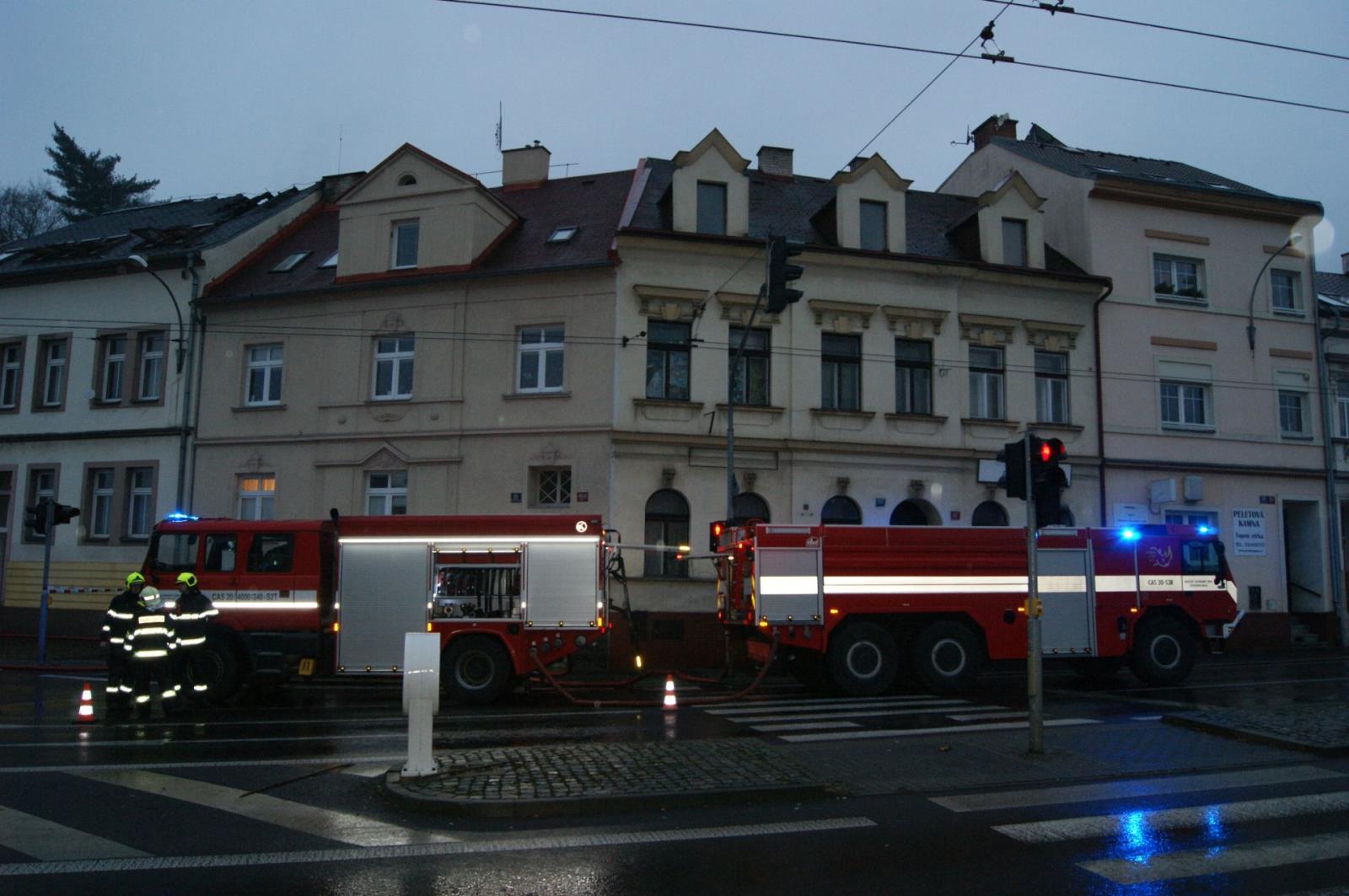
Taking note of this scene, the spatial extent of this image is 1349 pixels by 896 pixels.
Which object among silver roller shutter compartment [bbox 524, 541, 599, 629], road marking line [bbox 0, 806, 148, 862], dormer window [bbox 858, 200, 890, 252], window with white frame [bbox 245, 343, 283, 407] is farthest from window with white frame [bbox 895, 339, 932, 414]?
road marking line [bbox 0, 806, 148, 862]

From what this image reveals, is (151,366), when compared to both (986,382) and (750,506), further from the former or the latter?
(986,382)

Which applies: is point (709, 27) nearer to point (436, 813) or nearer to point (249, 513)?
point (436, 813)

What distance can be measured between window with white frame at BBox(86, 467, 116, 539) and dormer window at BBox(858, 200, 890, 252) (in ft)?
64.6

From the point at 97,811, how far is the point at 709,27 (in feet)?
36.1

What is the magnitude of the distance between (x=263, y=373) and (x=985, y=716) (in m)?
19.0

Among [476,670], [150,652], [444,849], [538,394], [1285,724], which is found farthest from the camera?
[538,394]

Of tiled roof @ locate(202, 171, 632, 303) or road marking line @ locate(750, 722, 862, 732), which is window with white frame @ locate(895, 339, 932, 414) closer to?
tiled roof @ locate(202, 171, 632, 303)

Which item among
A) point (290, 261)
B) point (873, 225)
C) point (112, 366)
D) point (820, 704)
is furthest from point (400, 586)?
point (112, 366)

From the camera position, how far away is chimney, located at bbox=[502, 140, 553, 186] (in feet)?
94.1

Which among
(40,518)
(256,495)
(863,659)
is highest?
(256,495)

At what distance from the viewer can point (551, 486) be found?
73.9ft

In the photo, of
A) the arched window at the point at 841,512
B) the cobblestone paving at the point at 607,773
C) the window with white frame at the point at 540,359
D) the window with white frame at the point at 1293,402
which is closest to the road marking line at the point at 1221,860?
the cobblestone paving at the point at 607,773

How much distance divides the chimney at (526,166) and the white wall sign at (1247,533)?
20.8 metres

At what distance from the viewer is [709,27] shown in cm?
1310
